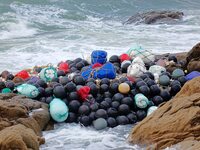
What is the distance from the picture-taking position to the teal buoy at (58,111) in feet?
29.0

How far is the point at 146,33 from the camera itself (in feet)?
80.7

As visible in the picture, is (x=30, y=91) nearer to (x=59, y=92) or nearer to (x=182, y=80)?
(x=59, y=92)

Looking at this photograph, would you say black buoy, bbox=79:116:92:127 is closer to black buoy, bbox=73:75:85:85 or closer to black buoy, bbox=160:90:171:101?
black buoy, bbox=73:75:85:85

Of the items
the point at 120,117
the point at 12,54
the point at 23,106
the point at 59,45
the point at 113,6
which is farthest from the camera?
the point at 113,6

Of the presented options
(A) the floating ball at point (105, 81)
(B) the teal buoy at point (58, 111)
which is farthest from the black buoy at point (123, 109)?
(B) the teal buoy at point (58, 111)

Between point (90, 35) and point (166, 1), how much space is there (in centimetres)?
2579

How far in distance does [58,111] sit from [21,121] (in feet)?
3.72

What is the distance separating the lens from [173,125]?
7.04m

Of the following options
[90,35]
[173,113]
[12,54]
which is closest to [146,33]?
[90,35]

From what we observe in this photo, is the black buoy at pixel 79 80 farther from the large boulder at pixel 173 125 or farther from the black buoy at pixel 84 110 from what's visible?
the large boulder at pixel 173 125

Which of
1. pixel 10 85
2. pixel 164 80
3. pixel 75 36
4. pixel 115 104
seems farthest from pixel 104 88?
pixel 75 36

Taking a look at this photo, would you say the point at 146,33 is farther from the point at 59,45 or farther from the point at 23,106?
the point at 23,106

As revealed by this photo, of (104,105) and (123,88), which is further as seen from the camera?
(123,88)

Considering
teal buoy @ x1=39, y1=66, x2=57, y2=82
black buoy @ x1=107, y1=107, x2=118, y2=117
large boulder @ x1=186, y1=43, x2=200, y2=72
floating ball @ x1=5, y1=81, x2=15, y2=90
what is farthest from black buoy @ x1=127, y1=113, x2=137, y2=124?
floating ball @ x1=5, y1=81, x2=15, y2=90
